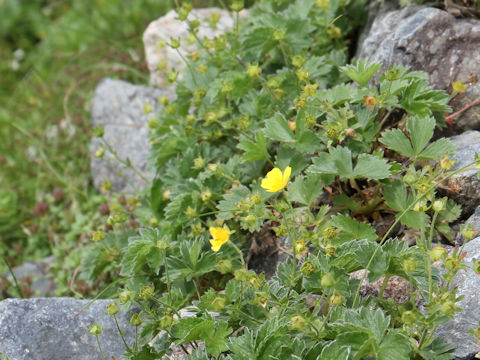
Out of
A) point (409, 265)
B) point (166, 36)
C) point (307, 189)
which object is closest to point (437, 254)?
point (409, 265)

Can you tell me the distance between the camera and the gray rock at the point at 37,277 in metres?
3.45

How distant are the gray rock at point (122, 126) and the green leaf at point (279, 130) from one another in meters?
1.37

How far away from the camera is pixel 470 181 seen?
228 cm

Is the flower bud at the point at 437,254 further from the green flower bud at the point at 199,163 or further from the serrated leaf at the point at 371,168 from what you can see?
the green flower bud at the point at 199,163

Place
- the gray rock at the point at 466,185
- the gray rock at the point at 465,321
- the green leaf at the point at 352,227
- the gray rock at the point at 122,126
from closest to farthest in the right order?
the gray rock at the point at 465,321, the green leaf at the point at 352,227, the gray rock at the point at 466,185, the gray rock at the point at 122,126

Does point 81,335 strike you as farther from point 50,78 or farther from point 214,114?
point 50,78

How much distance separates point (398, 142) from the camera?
2275mm

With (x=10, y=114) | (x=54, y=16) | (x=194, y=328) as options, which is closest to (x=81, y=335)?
(x=194, y=328)

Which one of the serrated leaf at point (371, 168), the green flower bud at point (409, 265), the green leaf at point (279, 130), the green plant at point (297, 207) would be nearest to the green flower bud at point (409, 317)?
the green plant at point (297, 207)

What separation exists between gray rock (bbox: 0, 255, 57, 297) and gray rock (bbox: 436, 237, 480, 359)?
232cm

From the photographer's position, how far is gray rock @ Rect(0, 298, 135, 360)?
2.31m

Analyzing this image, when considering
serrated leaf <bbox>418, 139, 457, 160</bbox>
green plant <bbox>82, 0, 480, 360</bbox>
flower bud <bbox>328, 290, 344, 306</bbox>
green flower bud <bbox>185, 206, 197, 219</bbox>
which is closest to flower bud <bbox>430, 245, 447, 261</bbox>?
green plant <bbox>82, 0, 480, 360</bbox>

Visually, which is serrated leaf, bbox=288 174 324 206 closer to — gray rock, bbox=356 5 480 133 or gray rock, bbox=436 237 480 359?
gray rock, bbox=436 237 480 359

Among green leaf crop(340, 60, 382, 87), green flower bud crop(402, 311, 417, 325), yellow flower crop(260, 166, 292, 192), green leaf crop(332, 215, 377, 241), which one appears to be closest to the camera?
green flower bud crop(402, 311, 417, 325)
